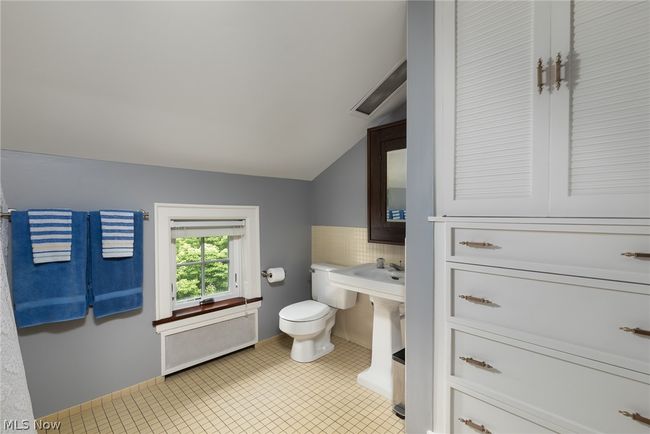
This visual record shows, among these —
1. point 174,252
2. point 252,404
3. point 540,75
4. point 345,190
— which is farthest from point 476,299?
point 174,252

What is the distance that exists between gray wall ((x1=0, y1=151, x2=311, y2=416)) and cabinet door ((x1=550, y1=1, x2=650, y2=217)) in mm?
2347

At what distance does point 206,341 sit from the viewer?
2.44 metres

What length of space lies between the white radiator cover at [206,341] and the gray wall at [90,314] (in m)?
0.09

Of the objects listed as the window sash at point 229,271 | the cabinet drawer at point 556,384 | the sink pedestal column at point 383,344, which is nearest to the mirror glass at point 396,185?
the sink pedestal column at point 383,344

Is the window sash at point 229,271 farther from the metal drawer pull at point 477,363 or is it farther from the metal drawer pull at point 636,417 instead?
the metal drawer pull at point 636,417

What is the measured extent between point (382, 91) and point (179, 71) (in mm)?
1372

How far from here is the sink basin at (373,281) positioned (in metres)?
1.84

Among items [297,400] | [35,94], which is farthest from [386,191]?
[35,94]

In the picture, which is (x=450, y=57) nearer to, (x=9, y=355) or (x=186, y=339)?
(x=9, y=355)

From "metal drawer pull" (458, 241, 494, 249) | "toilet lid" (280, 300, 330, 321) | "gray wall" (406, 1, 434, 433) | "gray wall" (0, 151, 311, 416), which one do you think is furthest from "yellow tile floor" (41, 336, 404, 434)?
"metal drawer pull" (458, 241, 494, 249)

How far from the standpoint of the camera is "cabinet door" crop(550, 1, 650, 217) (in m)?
0.92

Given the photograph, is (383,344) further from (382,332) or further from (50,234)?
(50,234)

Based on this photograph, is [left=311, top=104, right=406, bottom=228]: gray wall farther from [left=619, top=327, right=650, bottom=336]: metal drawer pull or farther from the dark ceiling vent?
[left=619, top=327, right=650, bottom=336]: metal drawer pull

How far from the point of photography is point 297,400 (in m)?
2.00
